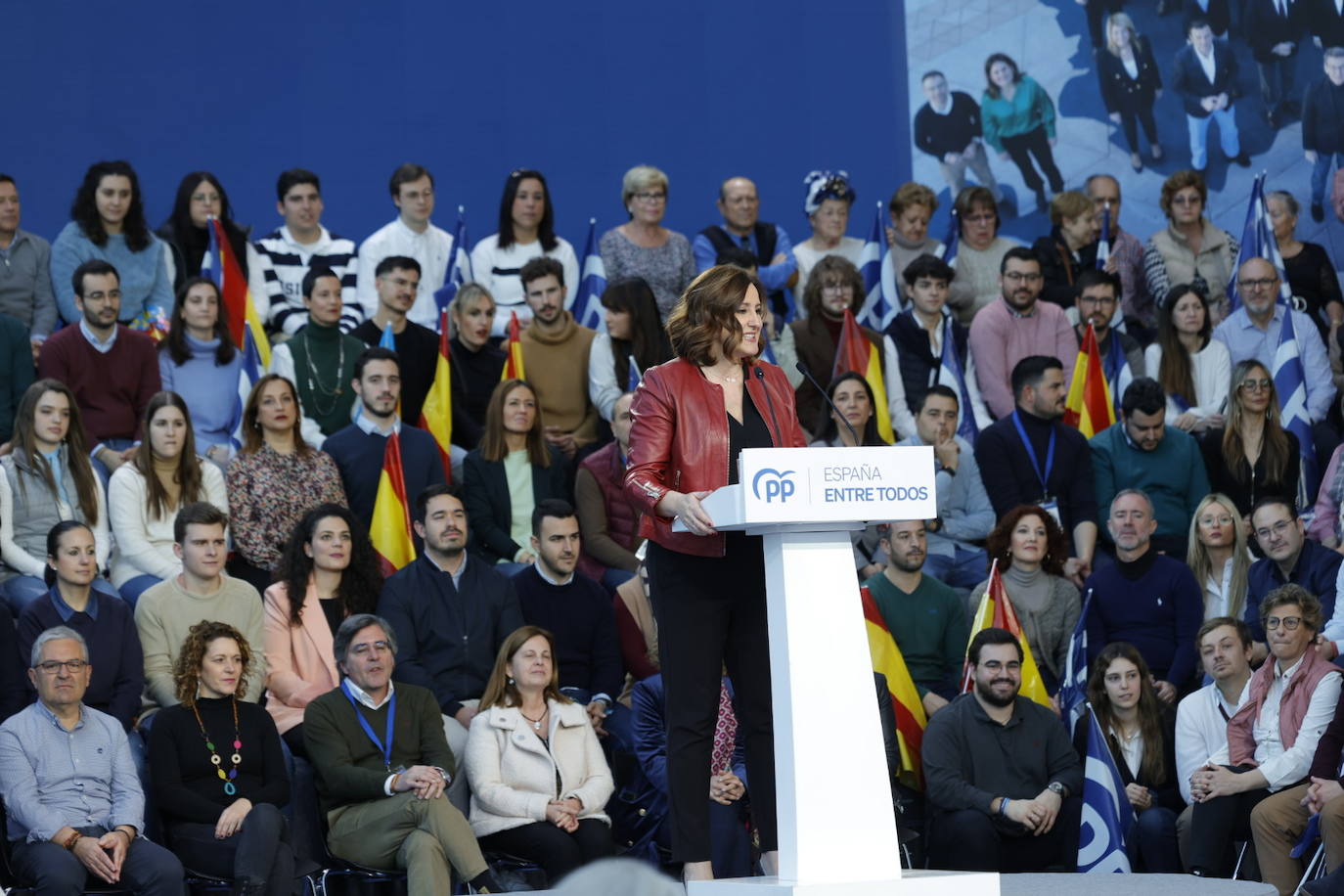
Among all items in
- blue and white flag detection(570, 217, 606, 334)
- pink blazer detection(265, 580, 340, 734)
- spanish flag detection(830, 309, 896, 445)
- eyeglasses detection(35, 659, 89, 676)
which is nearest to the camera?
eyeglasses detection(35, 659, 89, 676)

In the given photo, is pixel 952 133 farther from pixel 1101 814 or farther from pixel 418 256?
pixel 1101 814

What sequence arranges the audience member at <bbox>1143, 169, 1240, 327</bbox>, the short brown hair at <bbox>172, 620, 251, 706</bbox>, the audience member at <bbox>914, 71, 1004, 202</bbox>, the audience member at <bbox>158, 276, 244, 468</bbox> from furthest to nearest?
the audience member at <bbox>914, 71, 1004, 202</bbox>
the audience member at <bbox>1143, 169, 1240, 327</bbox>
the audience member at <bbox>158, 276, 244, 468</bbox>
the short brown hair at <bbox>172, 620, 251, 706</bbox>

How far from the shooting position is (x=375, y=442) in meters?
7.86

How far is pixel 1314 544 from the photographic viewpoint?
743 centimetres

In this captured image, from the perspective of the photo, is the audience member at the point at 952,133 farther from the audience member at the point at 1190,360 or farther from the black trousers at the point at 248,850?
the black trousers at the point at 248,850

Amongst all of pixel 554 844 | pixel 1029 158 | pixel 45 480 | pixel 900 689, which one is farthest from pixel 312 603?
pixel 1029 158

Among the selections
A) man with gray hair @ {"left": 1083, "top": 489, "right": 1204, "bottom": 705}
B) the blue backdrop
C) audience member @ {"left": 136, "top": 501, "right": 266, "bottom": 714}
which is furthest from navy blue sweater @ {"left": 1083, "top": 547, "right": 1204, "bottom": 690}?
the blue backdrop

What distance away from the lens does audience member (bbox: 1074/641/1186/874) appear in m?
6.87

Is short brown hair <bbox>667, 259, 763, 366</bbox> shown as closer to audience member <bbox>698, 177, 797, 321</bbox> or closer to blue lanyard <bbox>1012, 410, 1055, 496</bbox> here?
blue lanyard <bbox>1012, 410, 1055, 496</bbox>

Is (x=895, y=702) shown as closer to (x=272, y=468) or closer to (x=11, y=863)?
(x=272, y=468)

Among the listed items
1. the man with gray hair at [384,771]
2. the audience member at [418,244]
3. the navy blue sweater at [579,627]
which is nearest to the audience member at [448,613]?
the navy blue sweater at [579,627]

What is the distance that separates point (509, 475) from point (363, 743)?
1.86 m

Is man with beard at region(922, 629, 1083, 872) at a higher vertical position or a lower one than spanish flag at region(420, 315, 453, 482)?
lower

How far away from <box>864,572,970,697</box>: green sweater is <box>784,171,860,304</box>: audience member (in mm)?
2588
